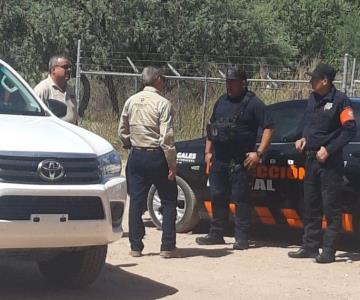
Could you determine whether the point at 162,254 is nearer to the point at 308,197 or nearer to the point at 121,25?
the point at 308,197

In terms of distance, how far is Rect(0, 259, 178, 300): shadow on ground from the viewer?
6.00 metres

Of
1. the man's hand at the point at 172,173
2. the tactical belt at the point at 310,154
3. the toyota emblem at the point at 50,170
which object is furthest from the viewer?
the tactical belt at the point at 310,154

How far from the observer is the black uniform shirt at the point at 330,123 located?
7.13 meters

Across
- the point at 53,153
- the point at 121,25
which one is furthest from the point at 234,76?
the point at 121,25

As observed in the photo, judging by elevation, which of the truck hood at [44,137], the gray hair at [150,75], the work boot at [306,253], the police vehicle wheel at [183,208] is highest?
the gray hair at [150,75]

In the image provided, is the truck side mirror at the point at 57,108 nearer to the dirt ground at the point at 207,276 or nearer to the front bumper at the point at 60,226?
the front bumper at the point at 60,226

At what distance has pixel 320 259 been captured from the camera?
7312 millimetres

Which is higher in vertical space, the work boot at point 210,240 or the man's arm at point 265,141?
the man's arm at point 265,141

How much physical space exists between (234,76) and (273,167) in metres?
1.00

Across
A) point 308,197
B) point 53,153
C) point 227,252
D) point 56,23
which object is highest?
point 56,23

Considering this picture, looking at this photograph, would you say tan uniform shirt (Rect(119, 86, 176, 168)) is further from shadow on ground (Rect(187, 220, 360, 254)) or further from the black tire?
shadow on ground (Rect(187, 220, 360, 254))

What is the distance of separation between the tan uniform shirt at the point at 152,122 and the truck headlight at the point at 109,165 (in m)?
1.32

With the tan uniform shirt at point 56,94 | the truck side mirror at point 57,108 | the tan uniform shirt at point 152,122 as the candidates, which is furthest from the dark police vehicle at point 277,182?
the truck side mirror at point 57,108

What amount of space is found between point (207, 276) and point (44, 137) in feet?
7.00
